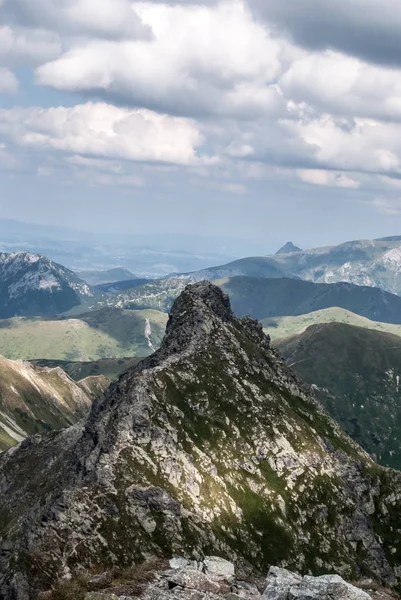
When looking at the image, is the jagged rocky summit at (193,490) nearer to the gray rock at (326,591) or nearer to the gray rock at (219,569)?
the gray rock at (219,569)

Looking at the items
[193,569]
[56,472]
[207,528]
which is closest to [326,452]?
[207,528]

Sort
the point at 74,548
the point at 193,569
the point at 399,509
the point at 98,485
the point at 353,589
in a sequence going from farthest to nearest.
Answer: the point at 399,509 → the point at 98,485 → the point at 74,548 → the point at 193,569 → the point at 353,589

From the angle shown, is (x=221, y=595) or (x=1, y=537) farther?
(x=1, y=537)

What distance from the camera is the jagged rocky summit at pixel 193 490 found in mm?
118125

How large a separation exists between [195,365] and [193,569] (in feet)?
441

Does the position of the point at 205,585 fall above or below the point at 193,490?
above

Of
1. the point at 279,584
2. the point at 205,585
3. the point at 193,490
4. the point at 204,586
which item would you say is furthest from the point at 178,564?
the point at 193,490

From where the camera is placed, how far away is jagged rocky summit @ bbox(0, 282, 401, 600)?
118125mm

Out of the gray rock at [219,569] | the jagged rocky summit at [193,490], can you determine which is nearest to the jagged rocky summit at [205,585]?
the gray rock at [219,569]

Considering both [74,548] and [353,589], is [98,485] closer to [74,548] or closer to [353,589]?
[74,548]

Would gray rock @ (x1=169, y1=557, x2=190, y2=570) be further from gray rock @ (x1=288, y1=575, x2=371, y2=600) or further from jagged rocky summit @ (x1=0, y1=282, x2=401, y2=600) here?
jagged rocky summit @ (x1=0, y1=282, x2=401, y2=600)

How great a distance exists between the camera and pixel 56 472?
173 meters

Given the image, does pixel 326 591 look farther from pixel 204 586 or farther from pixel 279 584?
pixel 204 586

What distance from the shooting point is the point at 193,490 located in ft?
493
